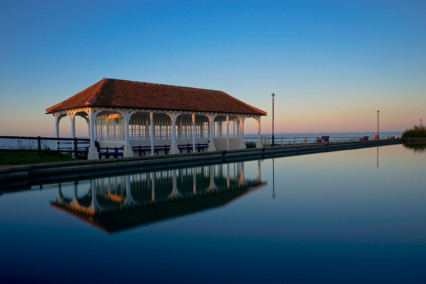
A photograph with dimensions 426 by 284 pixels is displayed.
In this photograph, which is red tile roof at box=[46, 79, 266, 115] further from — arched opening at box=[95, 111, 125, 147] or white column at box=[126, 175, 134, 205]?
white column at box=[126, 175, 134, 205]

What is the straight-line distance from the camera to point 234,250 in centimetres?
566

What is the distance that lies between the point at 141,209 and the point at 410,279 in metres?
6.81

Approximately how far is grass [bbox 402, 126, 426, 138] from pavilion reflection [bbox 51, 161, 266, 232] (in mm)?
45958

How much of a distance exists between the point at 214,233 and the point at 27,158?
Result: 13.4 metres

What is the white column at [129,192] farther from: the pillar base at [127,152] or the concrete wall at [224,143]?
the concrete wall at [224,143]

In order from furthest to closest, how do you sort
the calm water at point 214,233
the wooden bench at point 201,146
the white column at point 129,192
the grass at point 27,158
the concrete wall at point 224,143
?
the concrete wall at point 224,143, the wooden bench at point 201,146, the grass at point 27,158, the white column at point 129,192, the calm water at point 214,233

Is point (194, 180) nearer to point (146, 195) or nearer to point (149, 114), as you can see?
point (146, 195)

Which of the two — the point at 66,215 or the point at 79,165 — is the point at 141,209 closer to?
the point at 66,215

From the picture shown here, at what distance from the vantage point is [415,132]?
48.8m

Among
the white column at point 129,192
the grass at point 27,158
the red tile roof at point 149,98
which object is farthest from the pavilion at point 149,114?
the white column at point 129,192

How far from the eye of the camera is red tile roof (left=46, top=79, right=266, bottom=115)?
59.0 ft

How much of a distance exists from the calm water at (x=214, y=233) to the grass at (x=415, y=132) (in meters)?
44.1

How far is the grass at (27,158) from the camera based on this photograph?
14.5m

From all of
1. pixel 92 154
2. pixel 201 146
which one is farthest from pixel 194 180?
pixel 201 146
